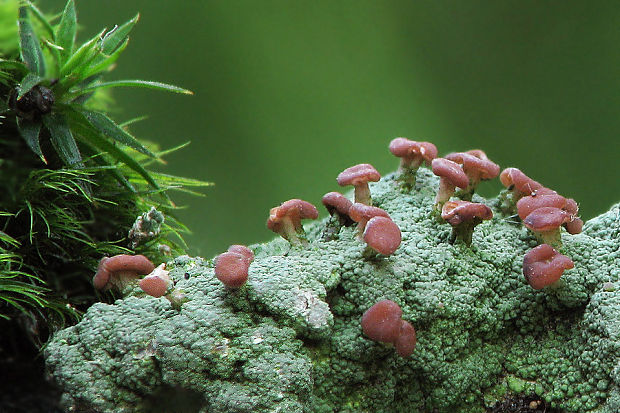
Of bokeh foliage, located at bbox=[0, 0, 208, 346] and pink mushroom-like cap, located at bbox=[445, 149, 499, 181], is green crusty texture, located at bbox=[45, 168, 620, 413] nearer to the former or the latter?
pink mushroom-like cap, located at bbox=[445, 149, 499, 181]

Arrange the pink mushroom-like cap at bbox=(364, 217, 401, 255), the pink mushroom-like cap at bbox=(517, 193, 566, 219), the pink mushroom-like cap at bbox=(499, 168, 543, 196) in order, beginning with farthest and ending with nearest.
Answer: the pink mushroom-like cap at bbox=(499, 168, 543, 196) < the pink mushroom-like cap at bbox=(517, 193, 566, 219) < the pink mushroom-like cap at bbox=(364, 217, 401, 255)

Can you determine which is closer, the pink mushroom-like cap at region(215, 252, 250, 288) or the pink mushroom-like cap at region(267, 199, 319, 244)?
the pink mushroom-like cap at region(215, 252, 250, 288)

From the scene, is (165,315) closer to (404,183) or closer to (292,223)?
(292,223)

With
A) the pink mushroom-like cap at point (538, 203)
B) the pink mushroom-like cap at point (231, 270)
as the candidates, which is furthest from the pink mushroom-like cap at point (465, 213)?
the pink mushroom-like cap at point (231, 270)

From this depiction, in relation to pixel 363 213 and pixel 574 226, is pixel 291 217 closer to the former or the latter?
pixel 363 213

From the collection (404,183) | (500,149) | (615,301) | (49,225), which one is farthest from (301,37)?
(615,301)

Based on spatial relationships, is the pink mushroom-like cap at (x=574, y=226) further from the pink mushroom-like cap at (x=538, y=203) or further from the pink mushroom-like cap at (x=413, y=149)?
the pink mushroom-like cap at (x=413, y=149)

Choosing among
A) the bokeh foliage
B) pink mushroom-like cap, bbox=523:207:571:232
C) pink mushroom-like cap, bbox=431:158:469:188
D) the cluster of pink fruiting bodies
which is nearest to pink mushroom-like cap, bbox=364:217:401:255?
the cluster of pink fruiting bodies
